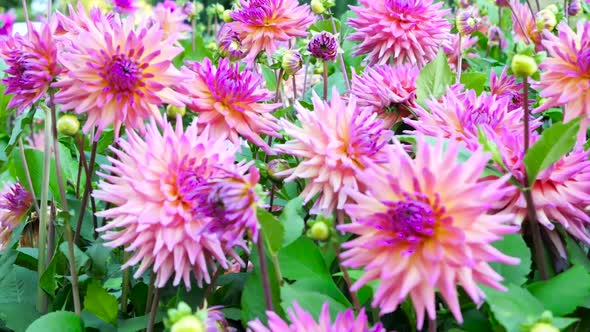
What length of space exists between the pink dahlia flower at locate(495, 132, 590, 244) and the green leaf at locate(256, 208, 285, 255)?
235mm

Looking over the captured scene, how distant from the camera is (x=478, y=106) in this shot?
2.83 ft

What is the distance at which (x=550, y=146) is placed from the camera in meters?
0.66

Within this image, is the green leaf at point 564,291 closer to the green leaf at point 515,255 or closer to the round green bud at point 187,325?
the green leaf at point 515,255

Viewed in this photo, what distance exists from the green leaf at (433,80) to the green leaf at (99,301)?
19.8 inches

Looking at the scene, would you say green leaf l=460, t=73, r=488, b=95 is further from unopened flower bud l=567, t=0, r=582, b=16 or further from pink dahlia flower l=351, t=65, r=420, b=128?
unopened flower bud l=567, t=0, r=582, b=16

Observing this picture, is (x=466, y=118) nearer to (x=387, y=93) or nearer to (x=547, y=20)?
(x=387, y=93)

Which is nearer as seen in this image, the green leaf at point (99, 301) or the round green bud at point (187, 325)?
the round green bud at point (187, 325)

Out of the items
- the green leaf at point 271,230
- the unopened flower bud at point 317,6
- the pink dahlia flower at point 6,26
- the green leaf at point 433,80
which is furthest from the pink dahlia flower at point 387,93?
the pink dahlia flower at point 6,26

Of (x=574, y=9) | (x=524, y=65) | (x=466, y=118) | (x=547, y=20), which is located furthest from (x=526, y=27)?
(x=524, y=65)

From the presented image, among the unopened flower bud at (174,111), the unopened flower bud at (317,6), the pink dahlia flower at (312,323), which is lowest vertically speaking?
the pink dahlia flower at (312,323)

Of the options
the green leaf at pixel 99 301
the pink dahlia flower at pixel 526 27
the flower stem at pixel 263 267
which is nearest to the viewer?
the flower stem at pixel 263 267

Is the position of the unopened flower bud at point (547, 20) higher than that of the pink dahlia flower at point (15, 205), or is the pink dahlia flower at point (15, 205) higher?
the unopened flower bud at point (547, 20)

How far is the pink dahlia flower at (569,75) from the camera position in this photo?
736 mm

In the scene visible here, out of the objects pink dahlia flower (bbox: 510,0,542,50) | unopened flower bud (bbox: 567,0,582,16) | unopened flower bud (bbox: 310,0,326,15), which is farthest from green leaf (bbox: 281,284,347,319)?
unopened flower bud (bbox: 567,0,582,16)
